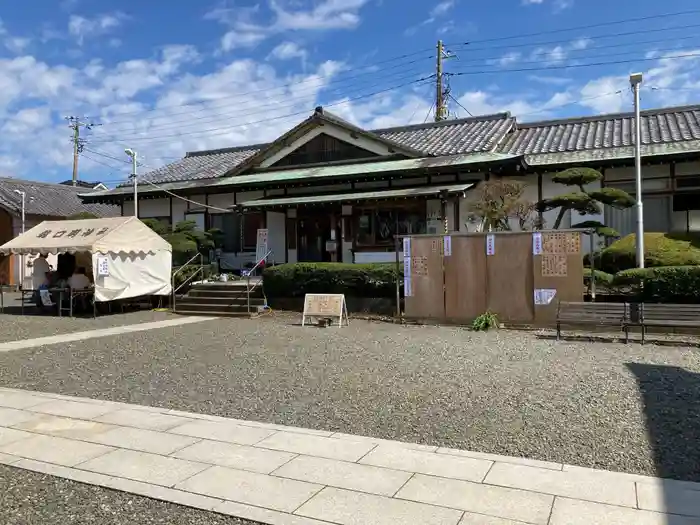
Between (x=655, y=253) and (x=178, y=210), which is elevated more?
(x=178, y=210)

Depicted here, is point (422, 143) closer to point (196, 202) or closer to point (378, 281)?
point (378, 281)

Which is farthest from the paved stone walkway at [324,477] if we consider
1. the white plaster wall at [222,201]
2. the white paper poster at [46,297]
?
the white plaster wall at [222,201]

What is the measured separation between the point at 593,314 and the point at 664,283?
1.97 meters

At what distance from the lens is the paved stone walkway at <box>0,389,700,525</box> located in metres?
3.86

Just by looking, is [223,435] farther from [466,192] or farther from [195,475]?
[466,192]

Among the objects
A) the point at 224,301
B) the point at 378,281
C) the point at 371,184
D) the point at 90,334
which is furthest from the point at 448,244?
the point at 90,334

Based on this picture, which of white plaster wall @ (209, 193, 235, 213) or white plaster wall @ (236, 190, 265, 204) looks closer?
white plaster wall @ (236, 190, 265, 204)

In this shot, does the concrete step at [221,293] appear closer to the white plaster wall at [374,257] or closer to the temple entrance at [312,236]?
the white plaster wall at [374,257]

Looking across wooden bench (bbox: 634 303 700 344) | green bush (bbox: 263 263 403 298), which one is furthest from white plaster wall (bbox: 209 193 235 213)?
wooden bench (bbox: 634 303 700 344)

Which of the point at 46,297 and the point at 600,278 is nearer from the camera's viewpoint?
the point at 600,278

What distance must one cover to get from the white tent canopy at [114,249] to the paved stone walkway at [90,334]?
92.8 inches

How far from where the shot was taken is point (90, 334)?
1298 centimetres

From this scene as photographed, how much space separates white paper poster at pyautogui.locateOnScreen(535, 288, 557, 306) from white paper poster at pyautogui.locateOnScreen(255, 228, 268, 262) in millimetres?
11019

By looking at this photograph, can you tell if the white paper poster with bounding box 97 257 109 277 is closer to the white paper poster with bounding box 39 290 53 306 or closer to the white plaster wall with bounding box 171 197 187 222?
the white paper poster with bounding box 39 290 53 306
